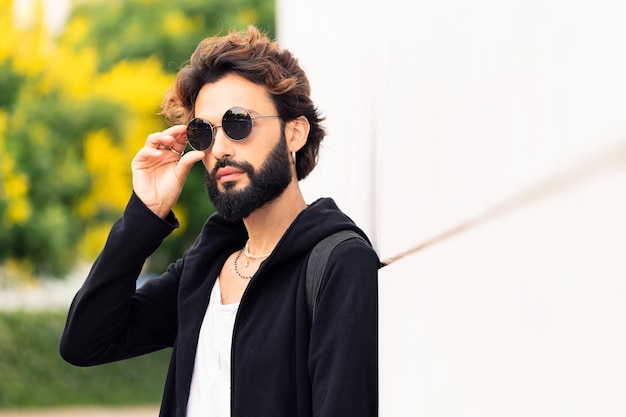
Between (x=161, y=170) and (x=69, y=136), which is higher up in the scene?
(x=69, y=136)

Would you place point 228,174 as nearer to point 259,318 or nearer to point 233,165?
point 233,165

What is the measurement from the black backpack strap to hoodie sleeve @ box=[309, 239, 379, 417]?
0.15 ft

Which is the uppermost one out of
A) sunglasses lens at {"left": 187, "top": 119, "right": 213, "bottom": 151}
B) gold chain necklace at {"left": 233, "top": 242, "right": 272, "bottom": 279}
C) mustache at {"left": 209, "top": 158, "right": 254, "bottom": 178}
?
sunglasses lens at {"left": 187, "top": 119, "right": 213, "bottom": 151}

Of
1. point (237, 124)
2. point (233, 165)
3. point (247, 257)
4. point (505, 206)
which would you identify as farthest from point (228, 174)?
point (505, 206)

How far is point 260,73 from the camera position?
2850 millimetres

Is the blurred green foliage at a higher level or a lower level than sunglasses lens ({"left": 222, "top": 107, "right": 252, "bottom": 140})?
lower

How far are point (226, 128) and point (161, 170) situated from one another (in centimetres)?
42

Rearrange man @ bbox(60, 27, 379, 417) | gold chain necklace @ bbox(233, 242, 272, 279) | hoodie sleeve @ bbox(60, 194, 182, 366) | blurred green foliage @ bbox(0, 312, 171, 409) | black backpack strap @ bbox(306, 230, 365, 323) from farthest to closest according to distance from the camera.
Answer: blurred green foliage @ bbox(0, 312, 171, 409) → hoodie sleeve @ bbox(60, 194, 182, 366) → gold chain necklace @ bbox(233, 242, 272, 279) → black backpack strap @ bbox(306, 230, 365, 323) → man @ bbox(60, 27, 379, 417)

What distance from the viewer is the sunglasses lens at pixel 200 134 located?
279 cm

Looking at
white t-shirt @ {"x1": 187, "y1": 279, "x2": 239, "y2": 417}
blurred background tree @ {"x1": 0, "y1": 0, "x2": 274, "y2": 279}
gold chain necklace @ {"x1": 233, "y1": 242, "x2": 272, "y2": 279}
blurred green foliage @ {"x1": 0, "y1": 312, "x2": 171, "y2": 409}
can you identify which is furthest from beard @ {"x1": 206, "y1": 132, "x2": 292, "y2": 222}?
blurred green foliage @ {"x1": 0, "y1": 312, "x2": 171, "y2": 409}

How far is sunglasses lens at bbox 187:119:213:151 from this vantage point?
279 centimetres

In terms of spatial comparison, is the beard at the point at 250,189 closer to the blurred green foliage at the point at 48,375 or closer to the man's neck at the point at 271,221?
the man's neck at the point at 271,221

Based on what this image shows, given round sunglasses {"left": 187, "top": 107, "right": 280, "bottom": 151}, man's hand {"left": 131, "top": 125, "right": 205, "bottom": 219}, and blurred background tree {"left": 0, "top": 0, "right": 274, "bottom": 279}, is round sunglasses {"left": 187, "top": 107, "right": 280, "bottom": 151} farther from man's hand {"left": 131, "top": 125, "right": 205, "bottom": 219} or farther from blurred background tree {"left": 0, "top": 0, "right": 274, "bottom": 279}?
blurred background tree {"left": 0, "top": 0, "right": 274, "bottom": 279}

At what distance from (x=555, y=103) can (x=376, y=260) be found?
5.12 feet
